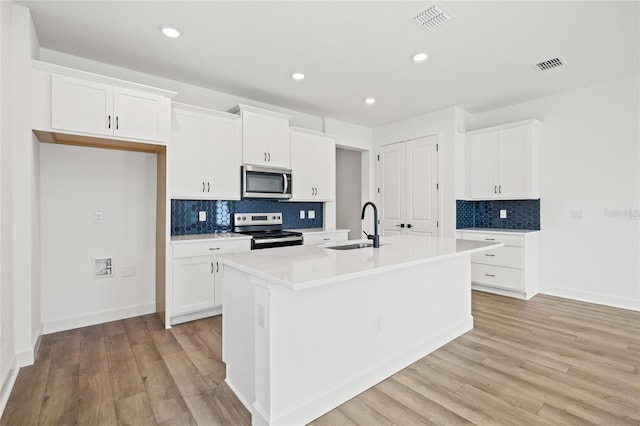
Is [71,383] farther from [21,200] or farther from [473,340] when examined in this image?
[473,340]

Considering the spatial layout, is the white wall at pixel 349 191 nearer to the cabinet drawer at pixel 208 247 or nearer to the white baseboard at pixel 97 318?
the cabinet drawer at pixel 208 247

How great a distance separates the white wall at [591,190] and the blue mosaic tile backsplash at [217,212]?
353 centimetres

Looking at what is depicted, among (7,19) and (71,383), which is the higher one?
(7,19)

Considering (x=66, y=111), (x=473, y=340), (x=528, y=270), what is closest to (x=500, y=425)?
(x=473, y=340)

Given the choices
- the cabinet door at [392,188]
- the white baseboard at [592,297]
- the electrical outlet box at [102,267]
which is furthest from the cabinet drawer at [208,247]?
the white baseboard at [592,297]

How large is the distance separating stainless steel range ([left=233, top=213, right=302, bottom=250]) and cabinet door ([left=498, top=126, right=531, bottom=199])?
2983 mm

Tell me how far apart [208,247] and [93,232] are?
1.15m

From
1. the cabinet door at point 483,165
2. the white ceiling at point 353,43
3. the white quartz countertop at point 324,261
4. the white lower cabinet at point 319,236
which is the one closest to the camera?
the white quartz countertop at point 324,261

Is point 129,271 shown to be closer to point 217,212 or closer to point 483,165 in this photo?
point 217,212

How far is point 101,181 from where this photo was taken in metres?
3.29

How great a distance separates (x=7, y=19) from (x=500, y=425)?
A: 4051mm

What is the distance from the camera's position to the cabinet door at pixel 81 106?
2.58 meters

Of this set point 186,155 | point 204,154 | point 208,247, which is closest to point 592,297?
point 208,247

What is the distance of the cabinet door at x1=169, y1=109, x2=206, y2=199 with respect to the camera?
3.39m
